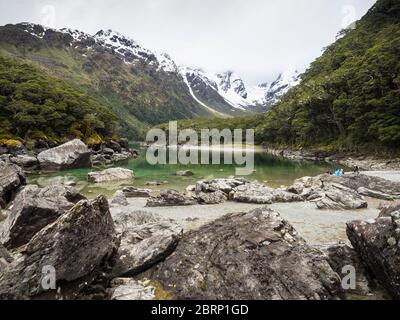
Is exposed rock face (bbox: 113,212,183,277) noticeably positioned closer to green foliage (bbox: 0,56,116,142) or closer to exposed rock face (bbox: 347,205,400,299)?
exposed rock face (bbox: 347,205,400,299)

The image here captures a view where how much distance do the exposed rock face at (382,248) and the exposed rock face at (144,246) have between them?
6610mm

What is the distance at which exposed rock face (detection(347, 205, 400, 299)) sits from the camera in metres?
9.15

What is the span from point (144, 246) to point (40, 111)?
77.2m

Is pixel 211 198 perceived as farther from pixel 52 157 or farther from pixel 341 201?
pixel 52 157

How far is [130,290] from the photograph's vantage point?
955cm

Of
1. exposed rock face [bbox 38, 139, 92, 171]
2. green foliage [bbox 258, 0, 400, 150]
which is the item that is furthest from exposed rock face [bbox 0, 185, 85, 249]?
green foliage [bbox 258, 0, 400, 150]

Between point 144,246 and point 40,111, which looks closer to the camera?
point 144,246

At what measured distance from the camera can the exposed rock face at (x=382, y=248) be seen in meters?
9.15

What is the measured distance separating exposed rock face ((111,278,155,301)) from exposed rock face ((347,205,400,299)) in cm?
723

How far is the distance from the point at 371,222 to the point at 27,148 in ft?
240

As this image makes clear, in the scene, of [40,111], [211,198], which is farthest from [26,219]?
[40,111]
